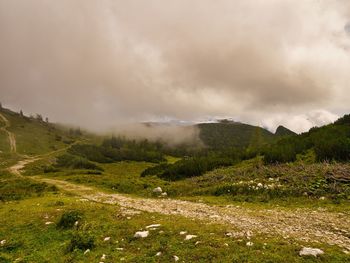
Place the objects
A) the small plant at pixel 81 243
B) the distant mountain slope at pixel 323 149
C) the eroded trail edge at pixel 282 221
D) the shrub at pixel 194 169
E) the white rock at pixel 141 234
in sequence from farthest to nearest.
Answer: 1. the shrub at pixel 194 169
2. the distant mountain slope at pixel 323 149
3. the white rock at pixel 141 234
4. the small plant at pixel 81 243
5. the eroded trail edge at pixel 282 221

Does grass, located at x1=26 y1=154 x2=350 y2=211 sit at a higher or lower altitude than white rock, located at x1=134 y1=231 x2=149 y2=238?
higher

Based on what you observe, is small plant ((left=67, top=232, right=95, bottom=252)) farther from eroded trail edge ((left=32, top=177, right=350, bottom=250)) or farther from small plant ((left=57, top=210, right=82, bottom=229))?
eroded trail edge ((left=32, top=177, right=350, bottom=250))

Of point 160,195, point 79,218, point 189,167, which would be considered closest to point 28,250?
point 79,218

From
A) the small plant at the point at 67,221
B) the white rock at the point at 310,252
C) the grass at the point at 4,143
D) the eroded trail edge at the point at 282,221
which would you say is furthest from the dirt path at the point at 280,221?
the grass at the point at 4,143

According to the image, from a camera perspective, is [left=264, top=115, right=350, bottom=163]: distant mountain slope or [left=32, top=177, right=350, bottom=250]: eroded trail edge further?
[left=264, top=115, right=350, bottom=163]: distant mountain slope

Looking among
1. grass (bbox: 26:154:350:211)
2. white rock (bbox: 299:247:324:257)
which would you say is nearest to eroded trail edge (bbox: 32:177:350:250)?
white rock (bbox: 299:247:324:257)

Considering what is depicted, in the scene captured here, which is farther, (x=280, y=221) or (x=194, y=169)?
(x=194, y=169)

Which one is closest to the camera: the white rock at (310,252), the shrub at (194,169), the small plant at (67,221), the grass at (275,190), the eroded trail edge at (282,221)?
the white rock at (310,252)

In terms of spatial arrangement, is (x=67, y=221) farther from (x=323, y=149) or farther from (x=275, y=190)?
(x=323, y=149)

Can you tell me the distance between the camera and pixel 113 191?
37500 mm

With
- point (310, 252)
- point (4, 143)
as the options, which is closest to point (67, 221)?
point (310, 252)

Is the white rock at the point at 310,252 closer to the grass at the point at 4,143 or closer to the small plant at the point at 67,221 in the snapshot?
the small plant at the point at 67,221

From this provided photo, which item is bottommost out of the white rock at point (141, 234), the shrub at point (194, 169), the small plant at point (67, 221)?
the small plant at point (67, 221)

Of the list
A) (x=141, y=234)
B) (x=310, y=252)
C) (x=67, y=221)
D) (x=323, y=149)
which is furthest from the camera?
(x=323, y=149)
